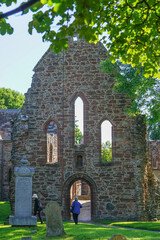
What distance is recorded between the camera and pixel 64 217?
19031mm

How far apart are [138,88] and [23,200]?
7.17m

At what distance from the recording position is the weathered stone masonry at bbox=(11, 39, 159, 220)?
1912 centimetres

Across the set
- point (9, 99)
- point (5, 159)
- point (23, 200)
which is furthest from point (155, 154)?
point (23, 200)

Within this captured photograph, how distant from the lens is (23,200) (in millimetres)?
14500

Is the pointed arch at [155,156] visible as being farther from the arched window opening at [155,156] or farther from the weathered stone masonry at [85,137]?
the weathered stone masonry at [85,137]

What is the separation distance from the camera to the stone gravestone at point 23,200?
14.1 m

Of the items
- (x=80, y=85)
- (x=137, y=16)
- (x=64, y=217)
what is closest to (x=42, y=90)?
(x=80, y=85)

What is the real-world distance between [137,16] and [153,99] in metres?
7.58

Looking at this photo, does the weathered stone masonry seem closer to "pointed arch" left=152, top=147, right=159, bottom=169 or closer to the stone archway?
the stone archway

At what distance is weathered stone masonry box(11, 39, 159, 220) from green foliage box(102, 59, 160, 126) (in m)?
1.06

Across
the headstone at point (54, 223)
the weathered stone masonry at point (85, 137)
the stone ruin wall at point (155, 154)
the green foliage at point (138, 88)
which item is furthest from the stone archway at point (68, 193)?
the stone ruin wall at point (155, 154)

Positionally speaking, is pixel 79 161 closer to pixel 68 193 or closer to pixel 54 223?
pixel 68 193

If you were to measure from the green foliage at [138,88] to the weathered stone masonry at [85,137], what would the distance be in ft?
3.47

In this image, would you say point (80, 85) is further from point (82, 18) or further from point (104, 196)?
point (82, 18)
